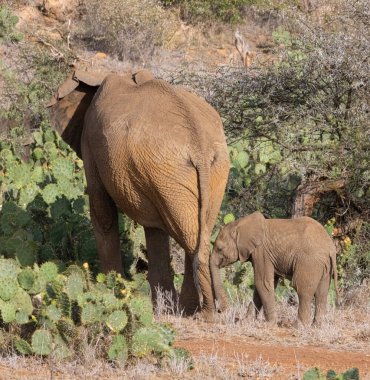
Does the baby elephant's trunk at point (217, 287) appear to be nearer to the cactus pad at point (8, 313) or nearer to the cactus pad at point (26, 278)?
the cactus pad at point (26, 278)

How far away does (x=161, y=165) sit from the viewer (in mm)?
8711

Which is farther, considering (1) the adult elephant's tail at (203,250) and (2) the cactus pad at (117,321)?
(1) the adult elephant's tail at (203,250)

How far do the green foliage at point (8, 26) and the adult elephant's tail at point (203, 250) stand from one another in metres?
16.9

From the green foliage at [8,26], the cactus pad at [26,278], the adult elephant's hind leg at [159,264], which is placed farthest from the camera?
the green foliage at [8,26]

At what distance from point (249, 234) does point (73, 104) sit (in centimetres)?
247

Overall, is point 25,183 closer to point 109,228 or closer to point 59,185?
point 59,185

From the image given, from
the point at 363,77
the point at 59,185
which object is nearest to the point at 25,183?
the point at 59,185

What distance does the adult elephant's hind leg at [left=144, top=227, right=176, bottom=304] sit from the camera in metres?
9.66

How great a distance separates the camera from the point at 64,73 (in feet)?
66.3

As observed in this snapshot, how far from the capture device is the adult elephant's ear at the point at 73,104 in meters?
10.4

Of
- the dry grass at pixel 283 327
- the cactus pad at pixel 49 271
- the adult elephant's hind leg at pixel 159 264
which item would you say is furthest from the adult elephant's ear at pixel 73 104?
the cactus pad at pixel 49 271

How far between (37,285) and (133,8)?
22.1m

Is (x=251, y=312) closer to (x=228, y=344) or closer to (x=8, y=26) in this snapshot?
(x=228, y=344)

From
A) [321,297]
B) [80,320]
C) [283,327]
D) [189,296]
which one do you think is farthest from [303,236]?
[80,320]
